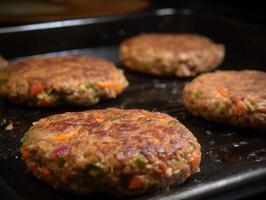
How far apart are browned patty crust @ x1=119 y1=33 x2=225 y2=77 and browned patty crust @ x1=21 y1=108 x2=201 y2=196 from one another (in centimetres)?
119

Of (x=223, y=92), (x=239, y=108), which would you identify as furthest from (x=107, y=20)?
(x=239, y=108)

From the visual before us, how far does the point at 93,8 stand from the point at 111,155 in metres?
2.64

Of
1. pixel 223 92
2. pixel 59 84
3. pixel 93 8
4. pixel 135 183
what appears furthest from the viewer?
pixel 93 8

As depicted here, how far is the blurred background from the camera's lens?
12.7ft

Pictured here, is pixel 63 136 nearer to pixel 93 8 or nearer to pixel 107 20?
pixel 107 20

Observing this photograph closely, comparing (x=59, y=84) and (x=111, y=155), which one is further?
(x=59, y=84)

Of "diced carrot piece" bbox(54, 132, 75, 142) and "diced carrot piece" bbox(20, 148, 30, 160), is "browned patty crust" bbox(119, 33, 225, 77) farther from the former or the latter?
"diced carrot piece" bbox(20, 148, 30, 160)

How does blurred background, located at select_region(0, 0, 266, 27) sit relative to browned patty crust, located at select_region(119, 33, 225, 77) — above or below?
above

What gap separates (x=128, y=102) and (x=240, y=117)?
70cm

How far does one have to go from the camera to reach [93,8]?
421 cm

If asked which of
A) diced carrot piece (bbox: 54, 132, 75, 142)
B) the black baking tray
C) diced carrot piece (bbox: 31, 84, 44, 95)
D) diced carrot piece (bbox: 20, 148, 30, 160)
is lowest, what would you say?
the black baking tray

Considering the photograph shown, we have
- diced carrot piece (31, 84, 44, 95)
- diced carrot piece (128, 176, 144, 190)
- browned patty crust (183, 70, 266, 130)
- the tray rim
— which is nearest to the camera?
diced carrot piece (128, 176, 144, 190)

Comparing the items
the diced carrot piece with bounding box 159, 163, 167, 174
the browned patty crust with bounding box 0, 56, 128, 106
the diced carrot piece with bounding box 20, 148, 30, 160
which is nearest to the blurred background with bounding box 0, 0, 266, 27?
the browned patty crust with bounding box 0, 56, 128, 106

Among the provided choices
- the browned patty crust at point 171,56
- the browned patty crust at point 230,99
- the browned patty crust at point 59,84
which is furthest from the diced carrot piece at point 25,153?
the browned patty crust at point 171,56
